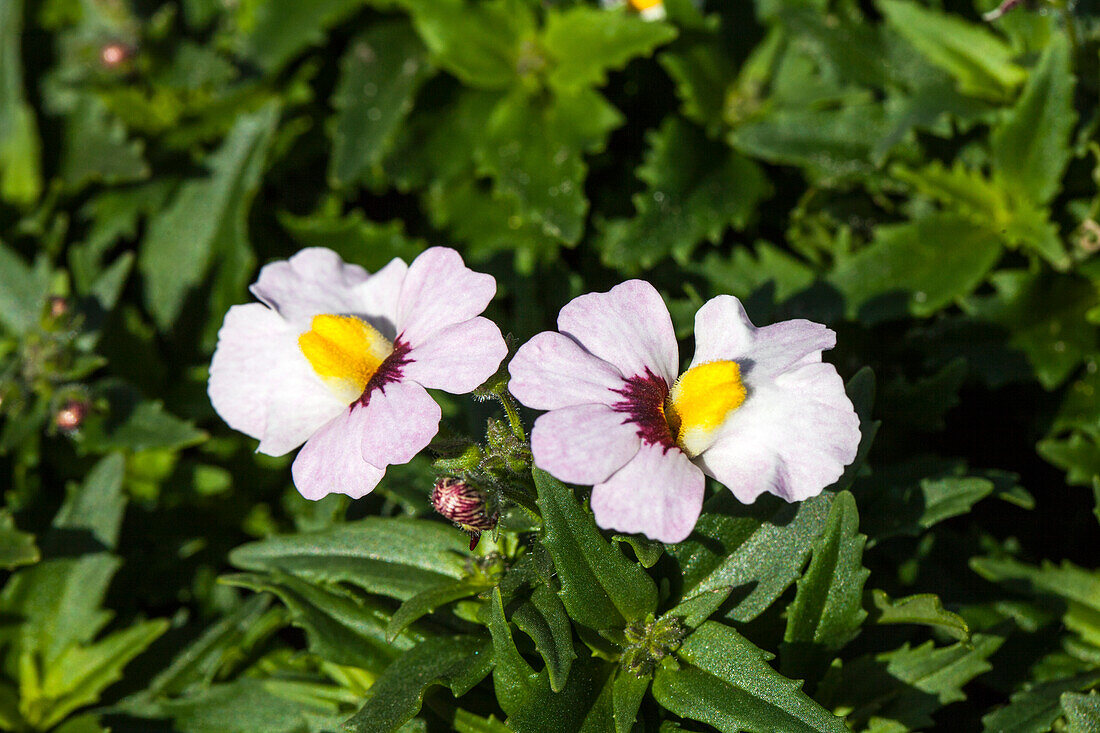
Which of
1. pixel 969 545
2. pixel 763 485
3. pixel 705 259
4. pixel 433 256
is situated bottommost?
pixel 969 545

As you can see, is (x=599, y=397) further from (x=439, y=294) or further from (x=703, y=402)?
(x=439, y=294)

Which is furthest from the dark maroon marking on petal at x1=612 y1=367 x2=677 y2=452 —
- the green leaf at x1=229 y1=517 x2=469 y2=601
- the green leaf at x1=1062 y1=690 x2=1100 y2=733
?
the green leaf at x1=1062 y1=690 x2=1100 y2=733

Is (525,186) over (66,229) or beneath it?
over

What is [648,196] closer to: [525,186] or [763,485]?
[525,186]

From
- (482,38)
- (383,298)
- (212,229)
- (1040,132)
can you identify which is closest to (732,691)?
(383,298)

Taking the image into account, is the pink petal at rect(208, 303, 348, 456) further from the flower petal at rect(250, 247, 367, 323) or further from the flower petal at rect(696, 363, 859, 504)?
the flower petal at rect(696, 363, 859, 504)

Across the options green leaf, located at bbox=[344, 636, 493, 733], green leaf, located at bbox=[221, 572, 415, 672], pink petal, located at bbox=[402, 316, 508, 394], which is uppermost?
pink petal, located at bbox=[402, 316, 508, 394]

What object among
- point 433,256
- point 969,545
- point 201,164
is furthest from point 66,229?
point 969,545
